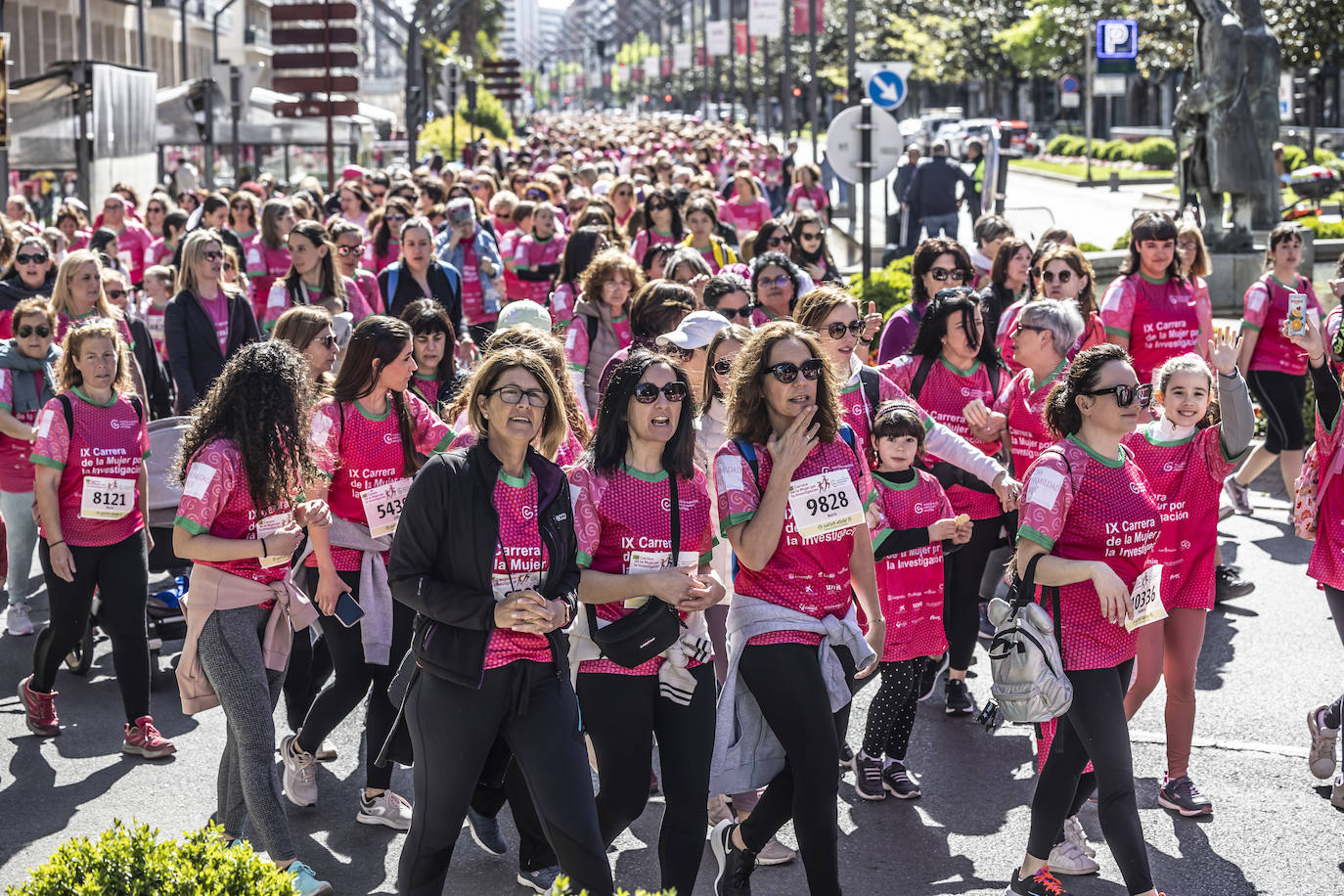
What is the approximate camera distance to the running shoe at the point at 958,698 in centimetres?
724

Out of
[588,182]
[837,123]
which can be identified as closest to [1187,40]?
[588,182]

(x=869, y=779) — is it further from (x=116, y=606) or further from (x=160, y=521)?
(x=160, y=521)

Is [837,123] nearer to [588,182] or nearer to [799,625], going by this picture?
[588,182]

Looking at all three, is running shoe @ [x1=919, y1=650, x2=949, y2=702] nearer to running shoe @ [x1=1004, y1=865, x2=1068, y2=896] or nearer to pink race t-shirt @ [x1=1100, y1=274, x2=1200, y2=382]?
running shoe @ [x1=1004, y1=865, x2=1068, y2=896]

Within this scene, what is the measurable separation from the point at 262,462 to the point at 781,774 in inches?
75.4

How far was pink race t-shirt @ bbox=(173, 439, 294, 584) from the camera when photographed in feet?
17.3

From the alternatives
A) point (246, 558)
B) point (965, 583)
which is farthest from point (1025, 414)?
point (246, 558)

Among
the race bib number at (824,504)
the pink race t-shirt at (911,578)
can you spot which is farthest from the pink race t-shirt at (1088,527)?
the pink race t-shirt at (911,578)

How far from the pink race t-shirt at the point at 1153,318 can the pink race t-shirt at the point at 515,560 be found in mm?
4967

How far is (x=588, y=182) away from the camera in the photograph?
21.2 m

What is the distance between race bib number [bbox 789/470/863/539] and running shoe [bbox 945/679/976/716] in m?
2.56

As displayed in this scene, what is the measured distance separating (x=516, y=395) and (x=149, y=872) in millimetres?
1681

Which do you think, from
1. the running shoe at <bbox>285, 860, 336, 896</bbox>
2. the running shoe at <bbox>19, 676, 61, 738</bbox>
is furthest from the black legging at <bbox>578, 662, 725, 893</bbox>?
the running shoe at <bbox>19, 676, 61, 738</bbox>

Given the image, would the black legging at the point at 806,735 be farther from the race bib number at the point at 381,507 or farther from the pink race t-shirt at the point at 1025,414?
the pink race t-shirt at the point at 1025,414
